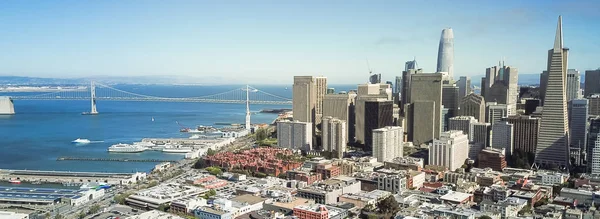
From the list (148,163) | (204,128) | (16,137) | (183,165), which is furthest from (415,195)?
(16,137)

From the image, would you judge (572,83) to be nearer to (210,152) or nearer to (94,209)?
(210,152)

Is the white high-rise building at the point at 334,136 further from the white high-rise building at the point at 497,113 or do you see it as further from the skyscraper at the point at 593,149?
the skyscraper at the point at 593,149

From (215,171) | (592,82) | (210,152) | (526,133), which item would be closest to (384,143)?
(526,133)

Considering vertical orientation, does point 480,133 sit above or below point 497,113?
below

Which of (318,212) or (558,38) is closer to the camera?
(318,212)

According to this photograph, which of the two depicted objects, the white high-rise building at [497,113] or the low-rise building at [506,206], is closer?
the low-rise building at [506,206]

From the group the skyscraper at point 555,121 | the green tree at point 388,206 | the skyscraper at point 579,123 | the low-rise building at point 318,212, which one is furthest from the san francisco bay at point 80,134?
the skyscraper at point 579,123
